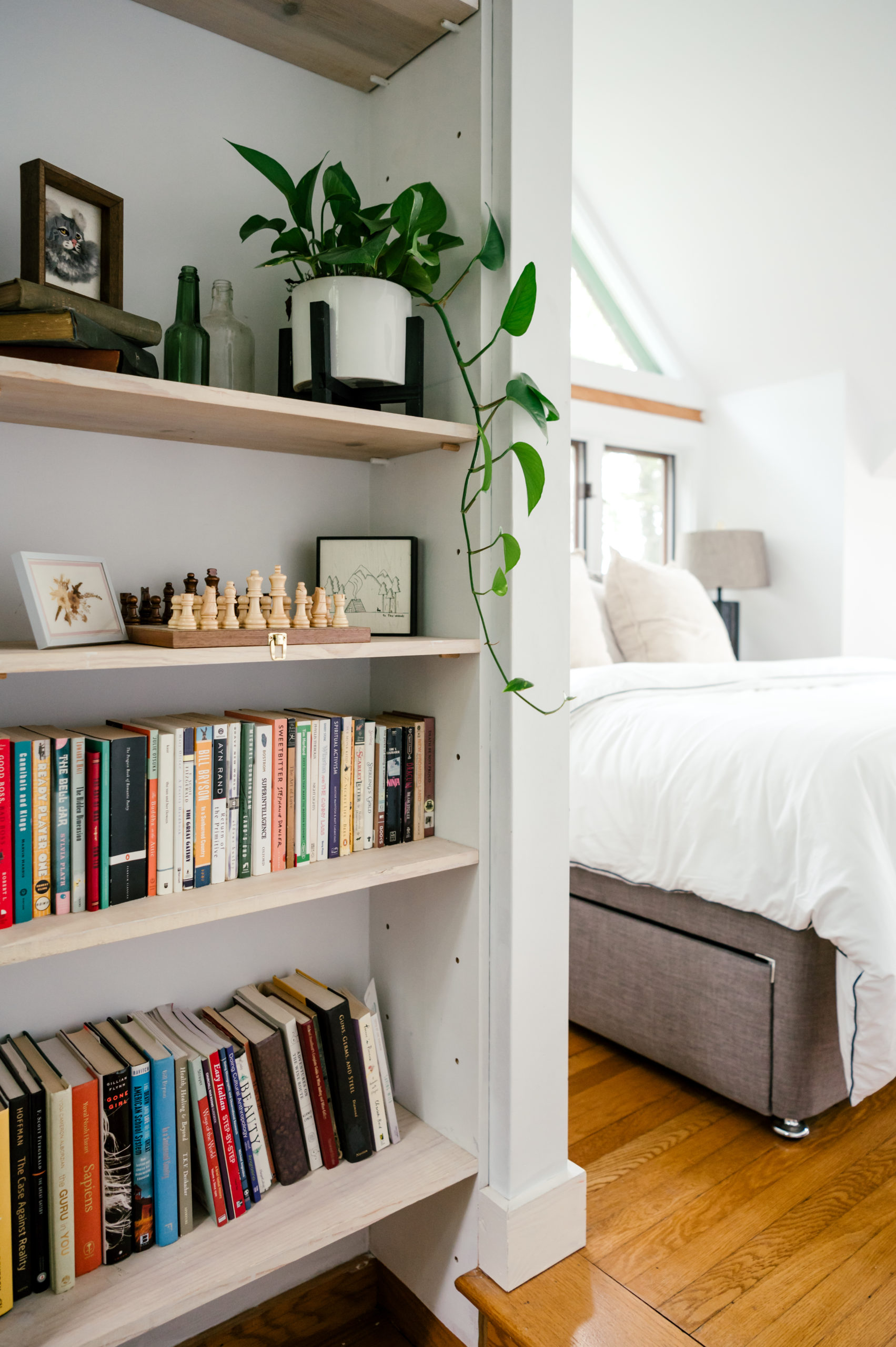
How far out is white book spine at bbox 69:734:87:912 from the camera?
1028 mm

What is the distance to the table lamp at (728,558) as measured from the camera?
4.16 m

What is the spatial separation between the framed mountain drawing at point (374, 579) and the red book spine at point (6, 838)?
526mm

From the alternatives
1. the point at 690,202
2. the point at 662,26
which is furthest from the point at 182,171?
the point at 690,202

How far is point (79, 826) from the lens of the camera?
104 centimetres

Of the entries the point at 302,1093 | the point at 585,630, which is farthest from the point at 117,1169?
the point at 585,630

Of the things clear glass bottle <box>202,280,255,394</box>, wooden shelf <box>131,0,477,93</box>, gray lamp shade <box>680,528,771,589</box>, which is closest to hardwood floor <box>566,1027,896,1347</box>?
clear glass bottle <box>202,280,255,394</box>

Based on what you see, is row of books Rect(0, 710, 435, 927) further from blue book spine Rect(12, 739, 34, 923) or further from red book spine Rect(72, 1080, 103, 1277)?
red book spine Rect(72, 1080, 103, 1277)

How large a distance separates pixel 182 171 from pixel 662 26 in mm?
2638

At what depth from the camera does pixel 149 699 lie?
126 centimetres

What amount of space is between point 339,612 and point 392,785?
29 centimetres

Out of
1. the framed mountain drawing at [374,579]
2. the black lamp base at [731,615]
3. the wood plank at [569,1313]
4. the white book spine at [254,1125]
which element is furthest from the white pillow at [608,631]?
the white book spine at [254,1125]

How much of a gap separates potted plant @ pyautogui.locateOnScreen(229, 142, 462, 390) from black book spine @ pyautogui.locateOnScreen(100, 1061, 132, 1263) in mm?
929

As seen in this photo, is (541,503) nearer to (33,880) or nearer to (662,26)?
(33,880)

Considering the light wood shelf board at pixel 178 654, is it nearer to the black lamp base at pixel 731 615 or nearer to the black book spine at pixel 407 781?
the black book spine at pixel 407 781
